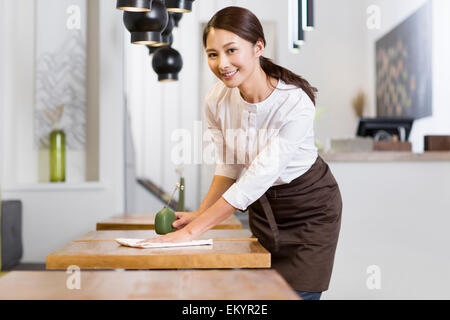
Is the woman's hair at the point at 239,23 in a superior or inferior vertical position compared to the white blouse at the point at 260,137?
superior

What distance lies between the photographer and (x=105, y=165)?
365cm

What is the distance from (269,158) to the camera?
1.57 metres

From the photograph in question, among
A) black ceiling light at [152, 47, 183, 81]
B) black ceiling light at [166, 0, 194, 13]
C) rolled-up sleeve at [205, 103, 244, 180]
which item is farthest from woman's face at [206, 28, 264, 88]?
black ceiling light at [152, 47, 183, 81]

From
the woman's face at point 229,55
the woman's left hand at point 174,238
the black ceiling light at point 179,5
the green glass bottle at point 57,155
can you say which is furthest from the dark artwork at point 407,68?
the woman's left hand at point 174,238

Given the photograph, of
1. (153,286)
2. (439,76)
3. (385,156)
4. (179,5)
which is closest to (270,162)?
(153,286)

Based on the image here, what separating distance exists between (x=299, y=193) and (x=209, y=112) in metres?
0.40

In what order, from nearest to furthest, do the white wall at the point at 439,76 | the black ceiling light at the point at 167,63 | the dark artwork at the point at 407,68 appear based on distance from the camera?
1. the black ceiling light at the point at 167,63
2. the white wall at the point at 439,76
3. the dark artwork at the point at 407,68

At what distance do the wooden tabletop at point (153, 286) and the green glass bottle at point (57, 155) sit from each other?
2.56 m

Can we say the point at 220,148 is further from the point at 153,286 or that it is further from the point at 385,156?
the point at 385,156

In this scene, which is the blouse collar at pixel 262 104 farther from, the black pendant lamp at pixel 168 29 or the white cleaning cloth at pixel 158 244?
the black pendant lamp at pixel 168 29

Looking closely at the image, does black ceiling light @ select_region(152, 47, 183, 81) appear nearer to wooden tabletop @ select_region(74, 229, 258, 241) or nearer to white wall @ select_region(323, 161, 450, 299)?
white wall @ select_region(323, 161, 450, 299)

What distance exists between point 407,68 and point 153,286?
441 cm

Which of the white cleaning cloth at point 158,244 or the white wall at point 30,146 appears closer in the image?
the white cleaning cloth at point 158,244

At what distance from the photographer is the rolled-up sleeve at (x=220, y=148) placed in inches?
71.8
